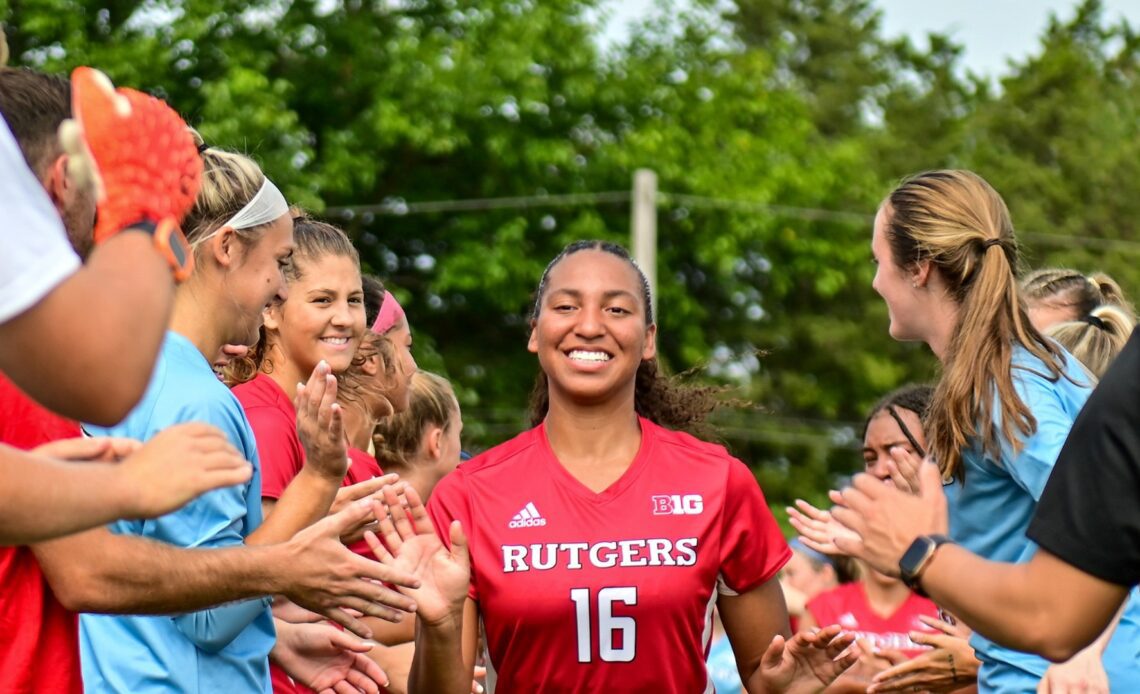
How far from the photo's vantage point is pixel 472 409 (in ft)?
82.0

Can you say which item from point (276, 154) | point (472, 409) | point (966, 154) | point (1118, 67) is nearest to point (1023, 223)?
point (966, 154)

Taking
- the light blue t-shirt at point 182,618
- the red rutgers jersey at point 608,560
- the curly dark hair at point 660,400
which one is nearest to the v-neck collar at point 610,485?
the red rutgers jersey at point 608,560

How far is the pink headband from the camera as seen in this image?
6492 millimetres

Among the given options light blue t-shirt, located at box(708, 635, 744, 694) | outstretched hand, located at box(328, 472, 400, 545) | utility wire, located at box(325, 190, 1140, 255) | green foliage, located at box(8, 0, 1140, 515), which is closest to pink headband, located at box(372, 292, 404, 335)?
outstretched hand, located at box(328, 472, 400, 545)

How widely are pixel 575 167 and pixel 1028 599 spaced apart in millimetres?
23790

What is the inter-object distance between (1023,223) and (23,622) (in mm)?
34621

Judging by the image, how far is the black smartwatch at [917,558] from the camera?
3418 millimetres

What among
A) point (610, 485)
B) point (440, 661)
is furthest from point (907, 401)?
point (440, 661)

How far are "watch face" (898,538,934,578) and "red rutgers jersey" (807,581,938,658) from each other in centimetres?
373

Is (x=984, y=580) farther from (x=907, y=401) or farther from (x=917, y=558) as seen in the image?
(x=907, y=401)

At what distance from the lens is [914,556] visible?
3.43m

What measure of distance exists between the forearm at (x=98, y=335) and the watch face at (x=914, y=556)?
5.65 feet

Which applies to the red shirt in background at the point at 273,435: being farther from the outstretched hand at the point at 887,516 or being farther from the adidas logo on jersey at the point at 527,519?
the outstretched hand at the point at 887,516

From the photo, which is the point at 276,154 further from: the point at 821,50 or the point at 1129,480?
the point at 821,50
